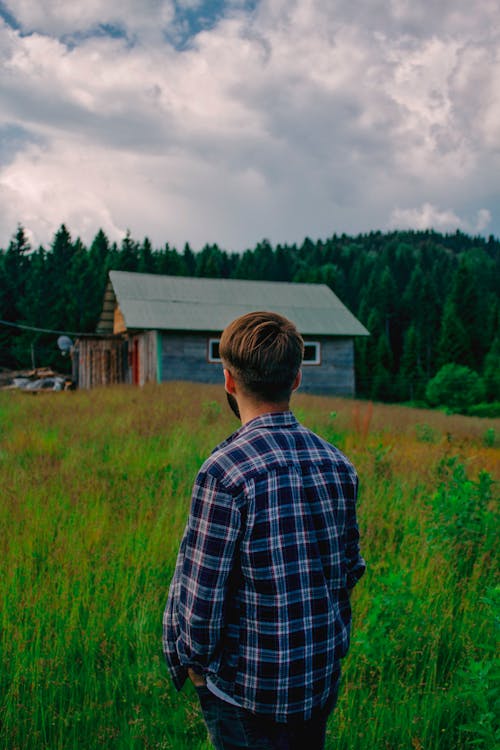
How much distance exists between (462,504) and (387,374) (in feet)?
162

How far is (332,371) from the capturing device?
25.1m

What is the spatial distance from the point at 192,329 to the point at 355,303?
59.1m

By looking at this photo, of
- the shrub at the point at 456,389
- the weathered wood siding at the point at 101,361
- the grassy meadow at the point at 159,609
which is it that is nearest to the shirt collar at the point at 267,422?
the grassy meadow at the point at 159,609

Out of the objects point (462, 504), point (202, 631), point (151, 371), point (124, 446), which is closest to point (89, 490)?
point (124, 446)

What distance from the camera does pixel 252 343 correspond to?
1.61 metres

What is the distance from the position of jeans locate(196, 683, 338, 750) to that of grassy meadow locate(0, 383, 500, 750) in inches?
38.8

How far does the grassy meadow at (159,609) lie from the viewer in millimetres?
2547

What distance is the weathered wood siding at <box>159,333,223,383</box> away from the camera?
74.5ft

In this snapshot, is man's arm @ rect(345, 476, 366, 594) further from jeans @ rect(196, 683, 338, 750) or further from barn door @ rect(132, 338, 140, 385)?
barn door @ rect(132, 338, 140, 385)

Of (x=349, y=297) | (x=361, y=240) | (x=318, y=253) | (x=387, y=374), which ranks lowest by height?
(x=387, y=374)

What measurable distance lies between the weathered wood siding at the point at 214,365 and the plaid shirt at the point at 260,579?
69.4 feet

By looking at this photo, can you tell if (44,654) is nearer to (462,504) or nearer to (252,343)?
(252,343)

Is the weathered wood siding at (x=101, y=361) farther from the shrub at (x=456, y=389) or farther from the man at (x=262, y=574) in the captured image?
the man at (x=262, y=574)

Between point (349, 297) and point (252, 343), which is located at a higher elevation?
point (349, 297)
